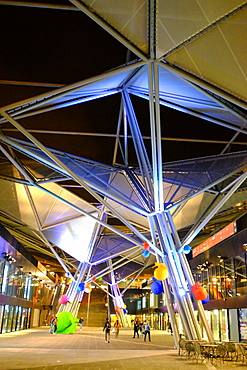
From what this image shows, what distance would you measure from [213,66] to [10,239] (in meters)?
26.4

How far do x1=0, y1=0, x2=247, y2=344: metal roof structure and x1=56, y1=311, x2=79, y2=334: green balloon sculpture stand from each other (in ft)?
27.3

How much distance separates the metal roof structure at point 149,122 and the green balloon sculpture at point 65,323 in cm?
833

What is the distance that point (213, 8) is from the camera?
11.0 m

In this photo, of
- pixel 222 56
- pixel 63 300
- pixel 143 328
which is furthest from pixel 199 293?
pixel 63 300

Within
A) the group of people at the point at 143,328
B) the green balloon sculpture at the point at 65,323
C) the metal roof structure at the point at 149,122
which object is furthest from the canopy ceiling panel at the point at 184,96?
the green balloon sculpture at the point at 65,323

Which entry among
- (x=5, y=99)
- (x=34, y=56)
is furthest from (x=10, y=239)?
(x=34, y=56)

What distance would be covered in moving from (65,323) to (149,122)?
24625 millimetres

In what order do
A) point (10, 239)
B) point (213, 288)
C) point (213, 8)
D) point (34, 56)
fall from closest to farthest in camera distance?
point (213, 8) → point (34, 56) → point (10, 239) → point (213, 288)

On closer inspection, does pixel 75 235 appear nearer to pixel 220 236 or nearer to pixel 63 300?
pixel 63 300

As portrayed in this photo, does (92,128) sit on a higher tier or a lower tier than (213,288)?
higher

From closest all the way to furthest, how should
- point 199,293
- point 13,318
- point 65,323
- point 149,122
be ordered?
point 199,293 < point 149,122 < point 65,323 < point 13,318

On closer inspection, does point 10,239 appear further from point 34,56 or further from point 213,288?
point 34,56

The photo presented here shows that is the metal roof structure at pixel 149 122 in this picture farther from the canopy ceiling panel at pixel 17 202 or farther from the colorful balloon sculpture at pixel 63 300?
the colorful balloon sculpture at pixel 63 300

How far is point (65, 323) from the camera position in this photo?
36.6 meters
